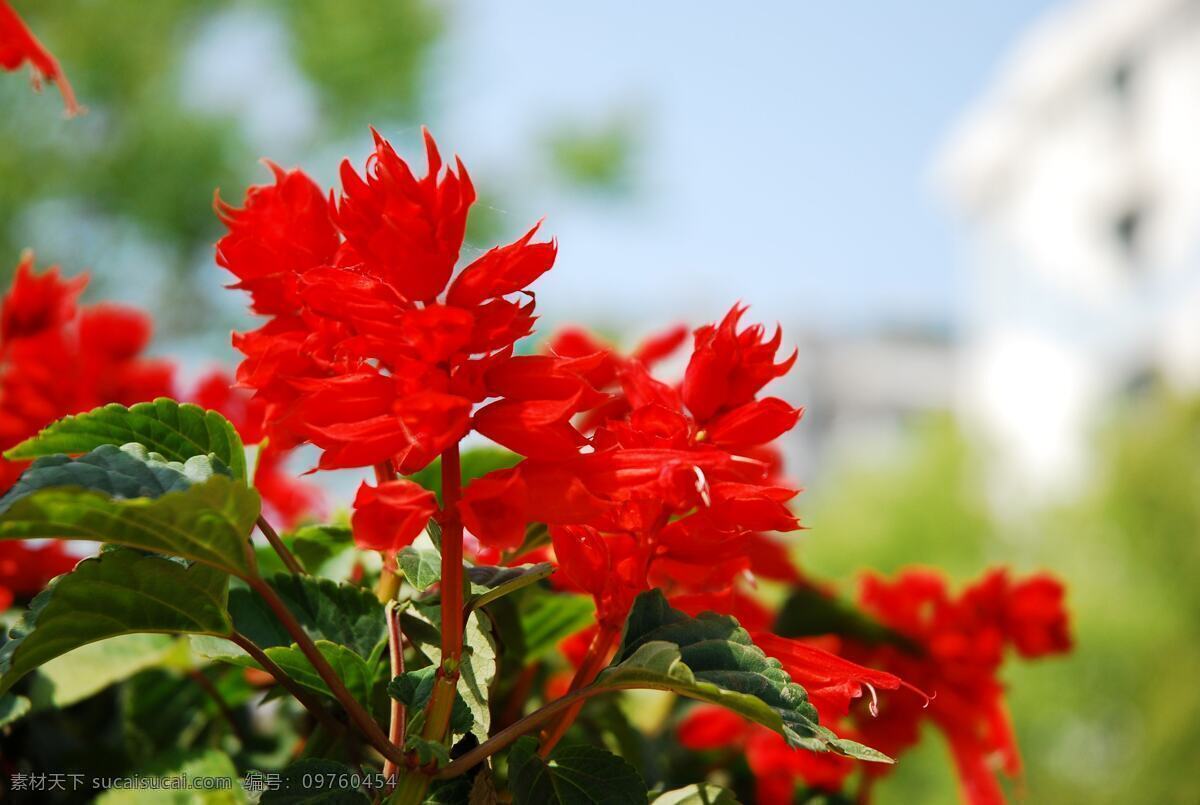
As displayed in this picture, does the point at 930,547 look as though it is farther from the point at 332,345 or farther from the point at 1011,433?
the point at 332,345

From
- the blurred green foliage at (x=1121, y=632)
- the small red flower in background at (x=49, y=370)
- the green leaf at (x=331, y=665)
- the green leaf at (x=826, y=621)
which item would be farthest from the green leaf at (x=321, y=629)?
the blurred green foliage at (x=1121, y=632)

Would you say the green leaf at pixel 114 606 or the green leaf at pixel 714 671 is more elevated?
the green leaf at pixel 114 606

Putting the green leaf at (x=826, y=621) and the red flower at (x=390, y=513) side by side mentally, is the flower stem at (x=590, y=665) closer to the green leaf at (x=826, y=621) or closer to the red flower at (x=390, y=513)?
the red flower at (x=390, y=513)

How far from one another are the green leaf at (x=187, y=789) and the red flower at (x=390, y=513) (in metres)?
0.15

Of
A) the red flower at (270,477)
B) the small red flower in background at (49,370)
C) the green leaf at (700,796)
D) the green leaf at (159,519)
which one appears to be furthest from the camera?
the red flower at (270,477)

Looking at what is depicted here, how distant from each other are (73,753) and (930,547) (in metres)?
12.7

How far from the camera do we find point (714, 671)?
0.36m

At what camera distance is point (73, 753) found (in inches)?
22.5

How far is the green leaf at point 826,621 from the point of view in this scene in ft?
2.26

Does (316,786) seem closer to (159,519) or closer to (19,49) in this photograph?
(159,519)

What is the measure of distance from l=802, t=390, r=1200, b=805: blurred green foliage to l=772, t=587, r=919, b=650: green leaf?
7.58 m

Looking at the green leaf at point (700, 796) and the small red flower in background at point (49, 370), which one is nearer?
the green leaf at point (700, 796)

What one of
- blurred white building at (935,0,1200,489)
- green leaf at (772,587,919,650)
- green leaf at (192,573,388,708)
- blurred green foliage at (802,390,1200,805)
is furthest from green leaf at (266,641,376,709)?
blurred white building at (935,0,1200,489)

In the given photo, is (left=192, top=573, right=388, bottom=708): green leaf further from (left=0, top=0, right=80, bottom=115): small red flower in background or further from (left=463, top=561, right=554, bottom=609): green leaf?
(left=0, top=0, right=80, bottom=115): small red flower in background
